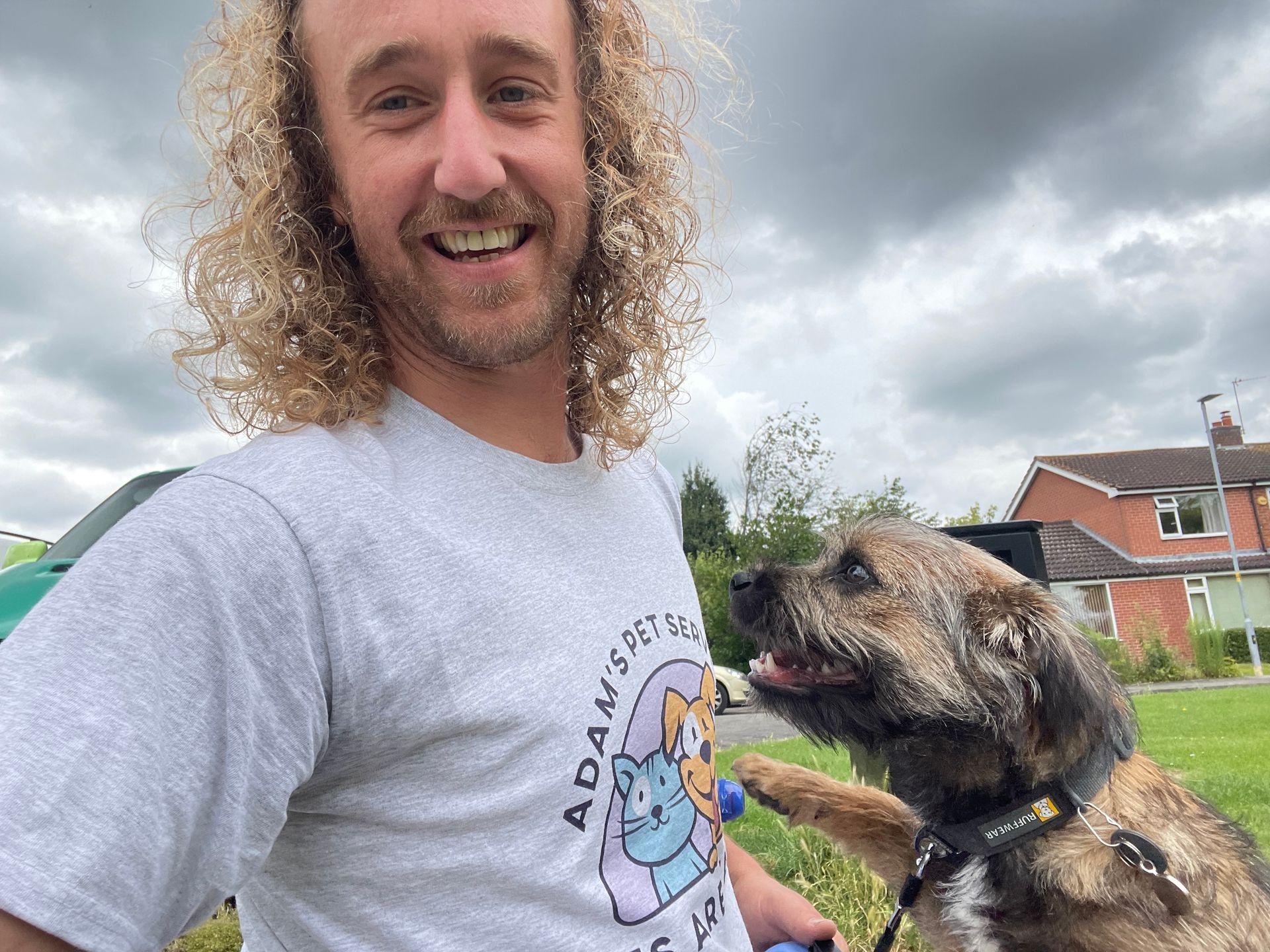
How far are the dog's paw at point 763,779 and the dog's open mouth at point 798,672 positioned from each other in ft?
1.28

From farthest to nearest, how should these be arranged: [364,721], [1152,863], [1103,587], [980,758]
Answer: [1103,587], [980,758], [1152,863], [364,721]

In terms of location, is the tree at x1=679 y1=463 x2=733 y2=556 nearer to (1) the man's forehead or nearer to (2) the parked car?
(2) the parked car

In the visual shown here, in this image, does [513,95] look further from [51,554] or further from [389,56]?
[51,554]

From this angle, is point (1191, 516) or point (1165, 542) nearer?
point (1165, 542)

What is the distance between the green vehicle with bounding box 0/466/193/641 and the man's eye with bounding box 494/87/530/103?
267cm

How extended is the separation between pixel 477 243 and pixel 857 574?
2.41 meters

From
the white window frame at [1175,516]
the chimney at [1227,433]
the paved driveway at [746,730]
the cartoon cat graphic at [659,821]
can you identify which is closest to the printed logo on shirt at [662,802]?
the cartoon cat graphic at [659,821]

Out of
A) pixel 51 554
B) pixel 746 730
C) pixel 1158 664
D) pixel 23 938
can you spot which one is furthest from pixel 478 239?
pixel 1158 664

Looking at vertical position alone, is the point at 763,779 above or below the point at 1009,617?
below

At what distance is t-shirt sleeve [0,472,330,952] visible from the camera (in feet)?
2.49

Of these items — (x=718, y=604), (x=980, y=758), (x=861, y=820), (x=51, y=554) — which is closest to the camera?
(x=980, y=758)

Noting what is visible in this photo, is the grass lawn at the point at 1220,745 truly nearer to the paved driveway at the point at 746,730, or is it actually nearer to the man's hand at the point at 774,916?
the man's hand at the point at 774,916

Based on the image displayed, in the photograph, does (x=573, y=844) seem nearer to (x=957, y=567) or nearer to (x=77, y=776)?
(x=77, y=776)

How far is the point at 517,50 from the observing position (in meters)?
1.40
